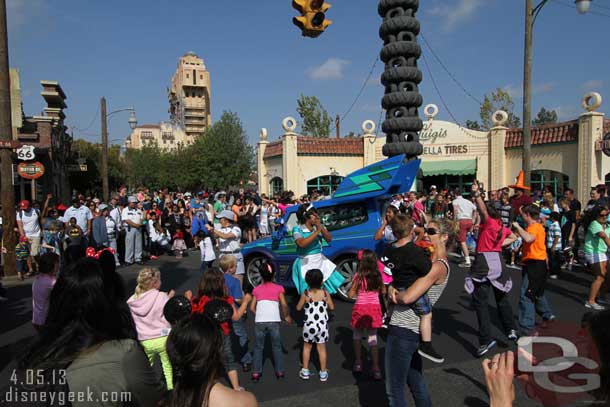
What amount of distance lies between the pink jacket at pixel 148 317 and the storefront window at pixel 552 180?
19.8 metres

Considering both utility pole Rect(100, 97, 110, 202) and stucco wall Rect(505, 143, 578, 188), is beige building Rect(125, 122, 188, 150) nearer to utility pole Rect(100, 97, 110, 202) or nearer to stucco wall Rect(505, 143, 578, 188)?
utility pole Rect(100, 97, 110, 202)

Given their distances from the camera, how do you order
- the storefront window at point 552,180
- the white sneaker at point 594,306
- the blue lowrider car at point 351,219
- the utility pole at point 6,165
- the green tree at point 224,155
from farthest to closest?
the green tree at point 224,155 < the storefront window at point 552,180 < the utility pole at point 6,165 < the blue lowrider car at point 351,219 < the white sneaker at point 594,306

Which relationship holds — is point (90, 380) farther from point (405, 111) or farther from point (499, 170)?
point (499, 170)

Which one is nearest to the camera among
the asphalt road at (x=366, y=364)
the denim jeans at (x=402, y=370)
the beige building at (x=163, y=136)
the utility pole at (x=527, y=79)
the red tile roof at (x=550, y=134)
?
the denim jeans at (x=402, y=370)

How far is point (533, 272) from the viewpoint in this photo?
5.61 meters

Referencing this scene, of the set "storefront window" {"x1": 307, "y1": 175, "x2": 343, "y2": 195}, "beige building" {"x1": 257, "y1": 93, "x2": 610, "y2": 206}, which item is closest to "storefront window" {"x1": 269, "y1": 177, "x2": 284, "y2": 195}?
"beige building" {"x1": 257, "y1": 93, "x2": 610, "y2": 206}

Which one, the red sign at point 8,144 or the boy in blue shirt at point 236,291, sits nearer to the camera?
the boy in blue shirt at point 236,291

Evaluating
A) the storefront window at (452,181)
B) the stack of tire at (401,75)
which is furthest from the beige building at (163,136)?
the stack of tire at (401,75)

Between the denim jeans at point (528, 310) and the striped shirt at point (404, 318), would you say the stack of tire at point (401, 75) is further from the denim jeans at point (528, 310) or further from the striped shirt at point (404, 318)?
the striped shirt at point (404, 318)

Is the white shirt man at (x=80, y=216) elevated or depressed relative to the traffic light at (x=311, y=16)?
depressed

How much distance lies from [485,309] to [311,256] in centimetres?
235

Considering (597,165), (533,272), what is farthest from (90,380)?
(597,165)

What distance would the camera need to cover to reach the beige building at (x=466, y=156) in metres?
18.5

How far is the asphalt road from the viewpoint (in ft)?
13.3
